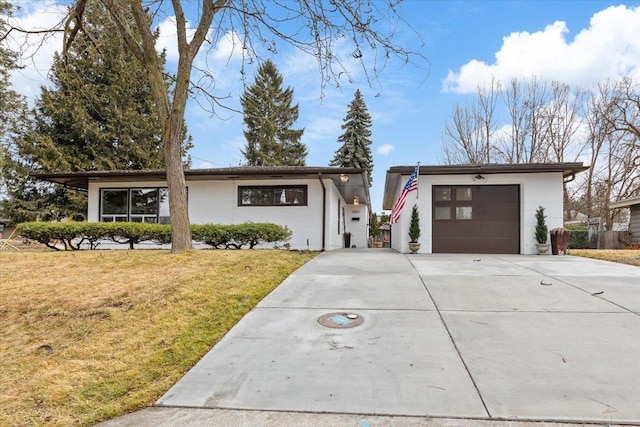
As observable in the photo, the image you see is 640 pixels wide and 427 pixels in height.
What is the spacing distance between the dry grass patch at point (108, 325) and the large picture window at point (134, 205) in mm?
5873

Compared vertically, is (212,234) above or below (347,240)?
above

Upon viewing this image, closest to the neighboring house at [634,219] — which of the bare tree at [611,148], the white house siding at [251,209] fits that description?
the bare tree at [611,148]

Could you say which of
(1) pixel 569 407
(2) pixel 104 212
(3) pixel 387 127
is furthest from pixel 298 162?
(1) pixel 569 407

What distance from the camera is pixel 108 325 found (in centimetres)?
377

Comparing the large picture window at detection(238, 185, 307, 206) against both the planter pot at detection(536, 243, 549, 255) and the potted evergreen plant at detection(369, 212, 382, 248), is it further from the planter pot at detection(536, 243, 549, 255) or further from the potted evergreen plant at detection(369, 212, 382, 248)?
the potted evergreen plant at detection(369, 212, 382, 248)

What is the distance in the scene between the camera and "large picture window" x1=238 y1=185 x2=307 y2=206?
12.0 metres

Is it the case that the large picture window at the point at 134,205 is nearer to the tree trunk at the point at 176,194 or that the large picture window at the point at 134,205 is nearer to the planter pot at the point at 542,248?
the tree trunk at the point at 176,194

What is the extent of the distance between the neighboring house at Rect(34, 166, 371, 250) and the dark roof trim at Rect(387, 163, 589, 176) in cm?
189

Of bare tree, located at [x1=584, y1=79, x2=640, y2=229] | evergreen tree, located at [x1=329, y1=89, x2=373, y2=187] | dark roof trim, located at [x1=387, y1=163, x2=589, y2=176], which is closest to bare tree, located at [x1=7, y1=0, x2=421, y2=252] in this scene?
dark roof trim, located at [x1=387, y1=163, x2=589, y2=176]

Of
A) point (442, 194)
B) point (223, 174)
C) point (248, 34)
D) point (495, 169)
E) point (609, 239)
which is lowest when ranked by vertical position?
point (609, 239)

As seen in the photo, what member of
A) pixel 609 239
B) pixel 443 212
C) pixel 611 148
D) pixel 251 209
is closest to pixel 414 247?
pixel 443 212

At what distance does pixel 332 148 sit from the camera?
30516mm

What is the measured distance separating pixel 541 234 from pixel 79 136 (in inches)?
955

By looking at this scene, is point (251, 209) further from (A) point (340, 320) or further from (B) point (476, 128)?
(B) point (476, 128)
